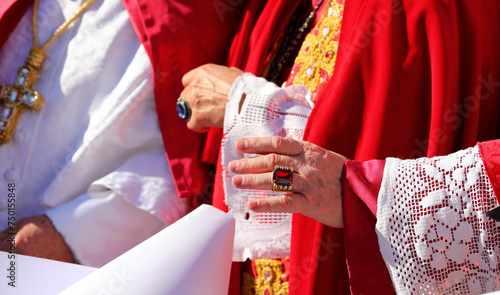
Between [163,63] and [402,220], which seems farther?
[163,63]

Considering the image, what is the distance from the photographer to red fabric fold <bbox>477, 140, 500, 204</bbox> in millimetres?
739

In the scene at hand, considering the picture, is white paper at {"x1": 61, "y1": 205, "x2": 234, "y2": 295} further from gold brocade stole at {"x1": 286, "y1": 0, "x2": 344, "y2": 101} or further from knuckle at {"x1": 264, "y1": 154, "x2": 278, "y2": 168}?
gold brocade stole at {"x1": 286, "y1": 0, "x2": 344, "y2": 101}

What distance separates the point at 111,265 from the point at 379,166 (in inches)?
17.9

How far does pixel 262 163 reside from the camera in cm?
81

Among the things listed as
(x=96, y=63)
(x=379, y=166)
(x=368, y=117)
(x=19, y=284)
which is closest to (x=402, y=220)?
(x=379, y=166)

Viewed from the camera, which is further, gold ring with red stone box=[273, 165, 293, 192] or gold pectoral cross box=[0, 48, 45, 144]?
gold pectoral cross box=[0, 48, 45, 144]

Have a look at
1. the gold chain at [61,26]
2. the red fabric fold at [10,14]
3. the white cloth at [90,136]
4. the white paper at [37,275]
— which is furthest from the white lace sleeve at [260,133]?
the red fabric fold at [10,14]

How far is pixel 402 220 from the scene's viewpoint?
781 mm

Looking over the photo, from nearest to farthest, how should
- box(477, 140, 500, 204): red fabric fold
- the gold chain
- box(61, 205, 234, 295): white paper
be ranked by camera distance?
1. box(61, 205, 234, 295): white paper
2. box(477, 140, 500, 204): red fabric fold
3. the gold chain

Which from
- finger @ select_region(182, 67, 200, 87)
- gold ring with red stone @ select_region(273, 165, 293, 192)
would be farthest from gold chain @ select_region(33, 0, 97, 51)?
gold ring with red stone @ select_region(273, 165, 293, 192)

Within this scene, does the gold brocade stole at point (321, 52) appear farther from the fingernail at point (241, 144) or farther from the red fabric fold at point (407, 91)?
the fingernail at point (241, 144)

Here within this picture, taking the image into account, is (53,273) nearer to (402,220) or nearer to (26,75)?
(402,220)

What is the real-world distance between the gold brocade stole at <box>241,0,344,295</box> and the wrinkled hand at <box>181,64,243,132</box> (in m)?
0.17

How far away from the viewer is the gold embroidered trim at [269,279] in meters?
1.10
